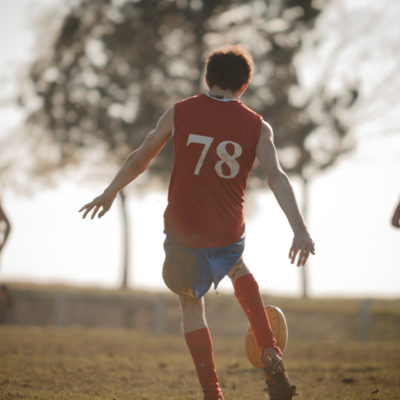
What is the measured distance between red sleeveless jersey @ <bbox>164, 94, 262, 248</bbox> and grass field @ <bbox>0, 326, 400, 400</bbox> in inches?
70.8

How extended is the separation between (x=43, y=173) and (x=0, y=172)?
70.1 inches

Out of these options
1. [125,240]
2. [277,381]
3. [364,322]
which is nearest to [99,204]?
[277,381]

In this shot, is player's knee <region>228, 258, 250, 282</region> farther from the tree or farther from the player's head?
the tree

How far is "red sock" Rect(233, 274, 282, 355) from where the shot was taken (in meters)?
4.14

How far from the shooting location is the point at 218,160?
12.5ft

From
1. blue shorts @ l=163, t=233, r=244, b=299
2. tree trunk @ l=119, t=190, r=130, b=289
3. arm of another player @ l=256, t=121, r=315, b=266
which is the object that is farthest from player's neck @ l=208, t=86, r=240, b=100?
tree trunk @ l=119, t=190, r=130, b=289

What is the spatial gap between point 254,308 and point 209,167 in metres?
1.09

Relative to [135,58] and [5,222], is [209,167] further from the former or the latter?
[135,58]

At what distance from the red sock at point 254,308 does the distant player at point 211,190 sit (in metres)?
0.12

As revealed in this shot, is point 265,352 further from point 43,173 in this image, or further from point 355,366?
point 43,173

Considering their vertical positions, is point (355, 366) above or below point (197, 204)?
below

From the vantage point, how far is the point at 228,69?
3.94 meters

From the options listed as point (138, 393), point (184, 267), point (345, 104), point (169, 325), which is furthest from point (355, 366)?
point (345, 104)

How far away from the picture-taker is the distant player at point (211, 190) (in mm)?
3805
